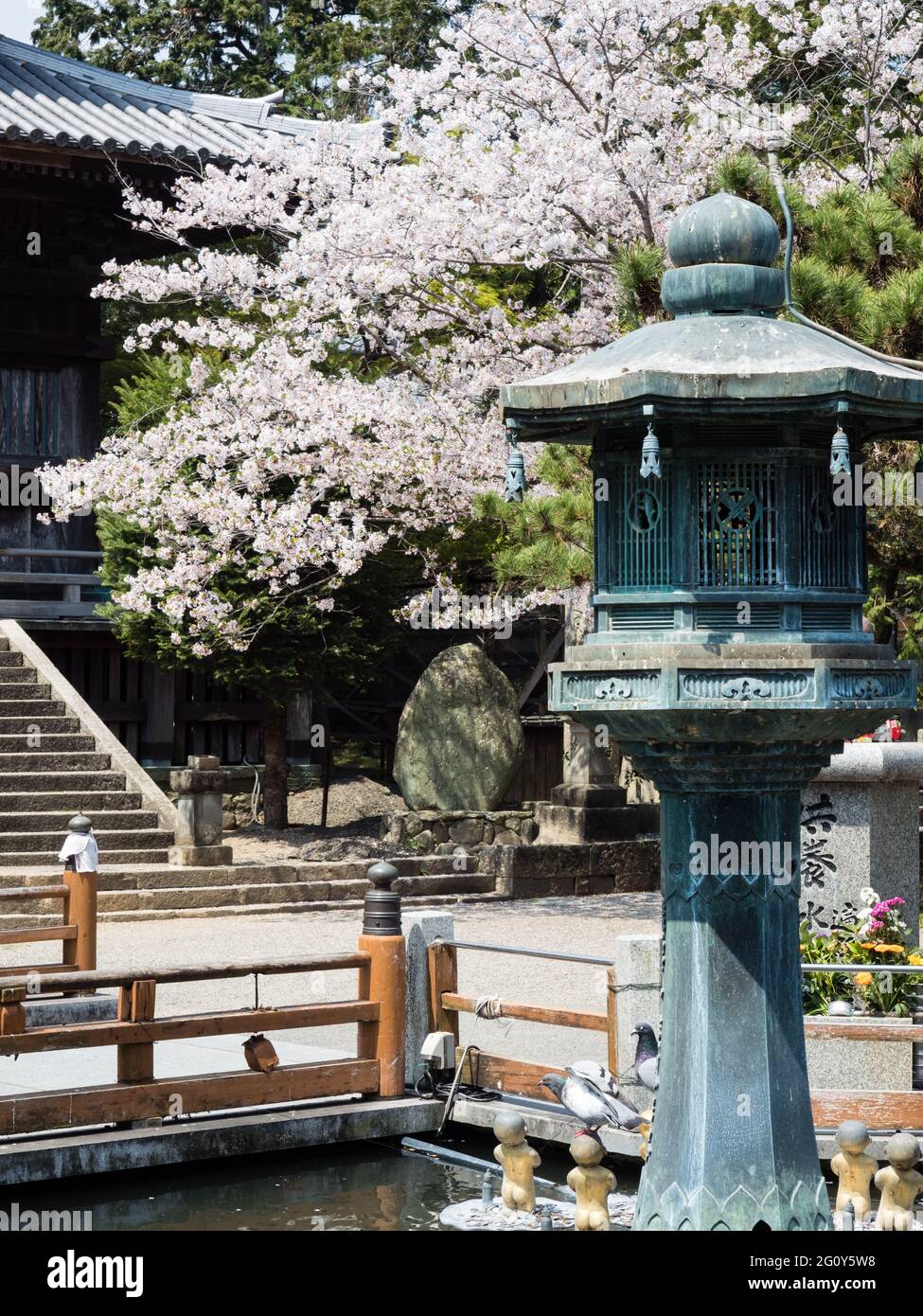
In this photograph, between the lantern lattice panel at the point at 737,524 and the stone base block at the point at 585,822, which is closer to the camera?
the lantern lattice panel at the point at 737,524

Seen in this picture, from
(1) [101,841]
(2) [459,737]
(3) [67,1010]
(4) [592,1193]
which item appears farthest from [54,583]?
(4) [592,1193]

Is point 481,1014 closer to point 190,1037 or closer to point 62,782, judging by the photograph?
point 190,1037

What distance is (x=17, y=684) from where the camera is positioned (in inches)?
810

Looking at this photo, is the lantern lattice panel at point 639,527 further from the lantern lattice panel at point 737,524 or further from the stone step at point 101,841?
the stone step at point 101,841

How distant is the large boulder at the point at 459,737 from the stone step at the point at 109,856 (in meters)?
4.25

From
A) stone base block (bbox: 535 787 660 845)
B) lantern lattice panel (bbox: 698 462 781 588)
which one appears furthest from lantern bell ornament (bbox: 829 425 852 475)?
stone base block (bbox: 535 787 660 845)

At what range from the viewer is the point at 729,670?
5957mm

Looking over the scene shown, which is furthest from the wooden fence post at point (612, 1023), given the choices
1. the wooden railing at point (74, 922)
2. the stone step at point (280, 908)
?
the stone step at point (280, 908)

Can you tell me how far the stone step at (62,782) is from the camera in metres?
19.0

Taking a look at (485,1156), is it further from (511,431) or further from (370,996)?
(511,431)

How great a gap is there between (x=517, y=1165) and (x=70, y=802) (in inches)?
510

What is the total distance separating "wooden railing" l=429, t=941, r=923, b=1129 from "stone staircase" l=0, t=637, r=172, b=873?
7.98m

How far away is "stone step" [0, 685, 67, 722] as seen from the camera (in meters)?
20.1

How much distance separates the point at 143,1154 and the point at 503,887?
10813mm
